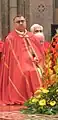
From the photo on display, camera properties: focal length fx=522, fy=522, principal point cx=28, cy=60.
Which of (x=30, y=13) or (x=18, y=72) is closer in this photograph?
(x=18, y=72)

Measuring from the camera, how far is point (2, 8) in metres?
15.5

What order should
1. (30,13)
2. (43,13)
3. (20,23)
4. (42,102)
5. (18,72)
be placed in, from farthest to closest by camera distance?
(30,13) < (43,13) < (20,23) < (18,72) < (42,102)

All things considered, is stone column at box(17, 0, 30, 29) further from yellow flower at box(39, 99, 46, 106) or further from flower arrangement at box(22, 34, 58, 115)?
yellow flower at box(39, 99, 46, 106)

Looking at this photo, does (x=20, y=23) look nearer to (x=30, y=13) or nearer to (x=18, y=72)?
(x=18, y=72)

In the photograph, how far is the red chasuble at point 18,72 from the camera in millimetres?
8078

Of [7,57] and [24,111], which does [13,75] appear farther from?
[24,111]

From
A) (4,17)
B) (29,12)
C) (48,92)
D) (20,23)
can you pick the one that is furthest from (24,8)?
(48,92)

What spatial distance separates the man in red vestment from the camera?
8078mm

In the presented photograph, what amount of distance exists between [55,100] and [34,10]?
30.5 ft

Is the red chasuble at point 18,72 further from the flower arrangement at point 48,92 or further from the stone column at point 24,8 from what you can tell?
the stone column at point 24,8

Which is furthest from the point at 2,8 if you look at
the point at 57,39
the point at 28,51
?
the point at 57,39

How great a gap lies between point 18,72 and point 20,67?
0.31 feet

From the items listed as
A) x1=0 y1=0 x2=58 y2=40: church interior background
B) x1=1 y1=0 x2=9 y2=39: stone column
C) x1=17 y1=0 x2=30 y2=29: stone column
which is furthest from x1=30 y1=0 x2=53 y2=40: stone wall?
x1=1 y1=0 x2=9 y2=39: stone column

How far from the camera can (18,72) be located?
8164mm
